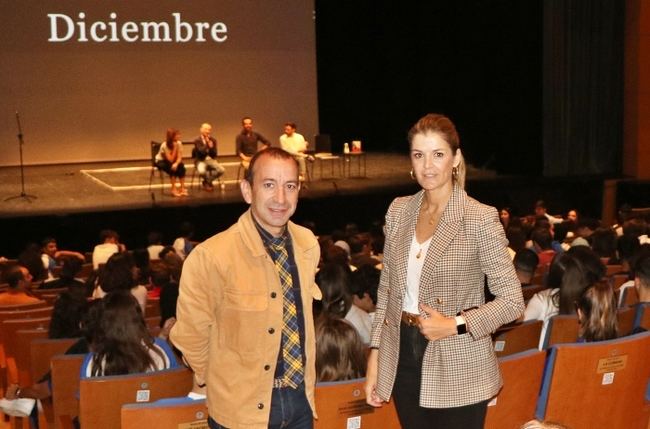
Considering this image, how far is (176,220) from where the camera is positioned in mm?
12039

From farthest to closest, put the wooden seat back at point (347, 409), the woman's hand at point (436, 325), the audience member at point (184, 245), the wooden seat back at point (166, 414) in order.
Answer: the audience member at point (184, 245) < the wooden seat back at point (347, 409) < the wooden seat back at point (166, 414) < the woman's hand at point (436, 325)

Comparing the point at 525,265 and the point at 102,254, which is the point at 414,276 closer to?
the point at 525,265

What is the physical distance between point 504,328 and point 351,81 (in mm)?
13028

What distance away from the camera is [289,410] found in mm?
2688

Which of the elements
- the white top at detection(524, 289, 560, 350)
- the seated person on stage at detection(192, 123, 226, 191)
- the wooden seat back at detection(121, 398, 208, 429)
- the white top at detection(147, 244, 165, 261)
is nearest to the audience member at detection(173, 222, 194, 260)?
the white top at detection(147, 244, 165, 261)

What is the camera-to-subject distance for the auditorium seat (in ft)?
11.7

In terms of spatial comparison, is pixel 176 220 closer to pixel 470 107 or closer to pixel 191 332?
pixel 470 107

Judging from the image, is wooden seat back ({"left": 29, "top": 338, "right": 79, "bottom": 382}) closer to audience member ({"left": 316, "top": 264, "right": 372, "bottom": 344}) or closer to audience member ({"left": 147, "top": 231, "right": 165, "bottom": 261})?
audience member ({"left": 316, "top": 264, "right": 372, "bottom": 344})

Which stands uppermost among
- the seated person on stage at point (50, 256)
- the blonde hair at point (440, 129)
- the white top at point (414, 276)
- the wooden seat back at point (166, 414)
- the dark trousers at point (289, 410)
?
the blonde hair at point (440, 129)

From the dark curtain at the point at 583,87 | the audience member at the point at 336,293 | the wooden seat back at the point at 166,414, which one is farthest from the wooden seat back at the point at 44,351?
the dark curtain at the point at 583,87

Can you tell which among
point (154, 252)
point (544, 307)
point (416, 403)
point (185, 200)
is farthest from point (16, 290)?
point (185, 200)

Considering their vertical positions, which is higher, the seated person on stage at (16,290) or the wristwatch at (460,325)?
the wristwatch at (460,325)

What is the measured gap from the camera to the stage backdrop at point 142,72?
1532 centimetres

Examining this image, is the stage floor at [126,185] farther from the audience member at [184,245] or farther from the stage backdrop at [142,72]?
the audience member at [184,245]
